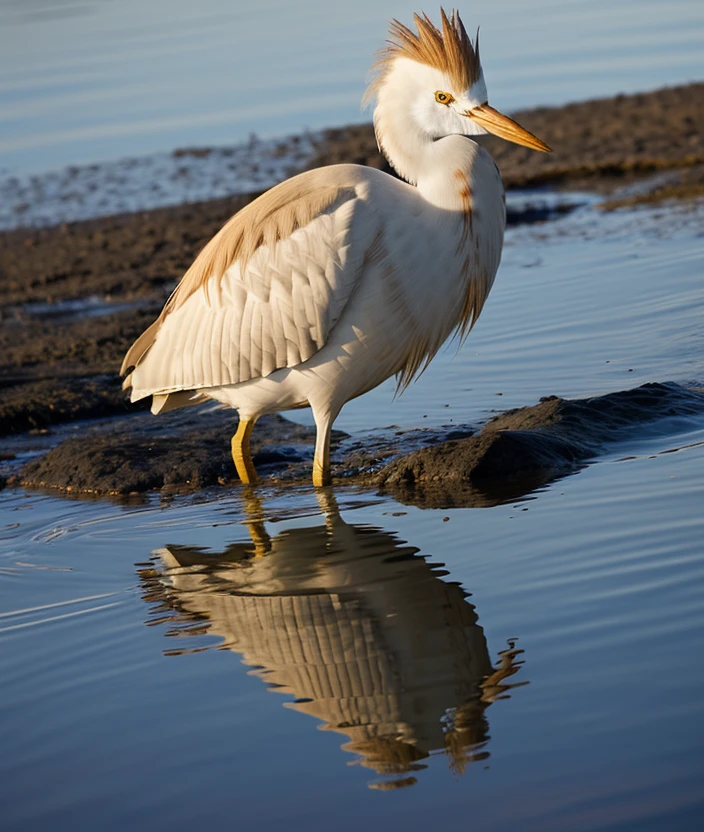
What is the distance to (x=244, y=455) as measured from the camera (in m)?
6.69

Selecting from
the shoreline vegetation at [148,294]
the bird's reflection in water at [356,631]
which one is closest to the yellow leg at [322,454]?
the shoreline vegetation at [148,294]

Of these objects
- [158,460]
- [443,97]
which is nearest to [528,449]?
[443,97]

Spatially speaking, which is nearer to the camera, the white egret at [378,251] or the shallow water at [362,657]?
the shallow water at [362,657]

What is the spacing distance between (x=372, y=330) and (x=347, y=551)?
3.96 feet

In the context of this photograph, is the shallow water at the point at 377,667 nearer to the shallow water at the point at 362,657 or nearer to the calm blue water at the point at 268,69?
the shallow water at the point at 362,657

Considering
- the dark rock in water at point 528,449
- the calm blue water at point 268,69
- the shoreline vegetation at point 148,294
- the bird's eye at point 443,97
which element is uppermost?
the calm blue water at point 268,69

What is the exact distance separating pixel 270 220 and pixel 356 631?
2.54 meters

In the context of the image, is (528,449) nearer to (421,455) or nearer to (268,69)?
(421,455)

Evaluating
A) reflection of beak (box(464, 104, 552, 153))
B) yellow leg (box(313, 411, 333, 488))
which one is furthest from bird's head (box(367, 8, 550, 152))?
yellow leg (box(313, 411, 333, 488))

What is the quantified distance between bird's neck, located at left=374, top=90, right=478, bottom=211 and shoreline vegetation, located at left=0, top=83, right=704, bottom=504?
1252 millimetres

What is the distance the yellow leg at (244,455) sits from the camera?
21.9 ft

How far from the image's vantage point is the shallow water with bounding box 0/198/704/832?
3.17 metres

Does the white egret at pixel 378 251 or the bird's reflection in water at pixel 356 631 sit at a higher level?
the white egret at pixel 378 251

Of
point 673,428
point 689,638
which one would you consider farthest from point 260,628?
point 673,428
